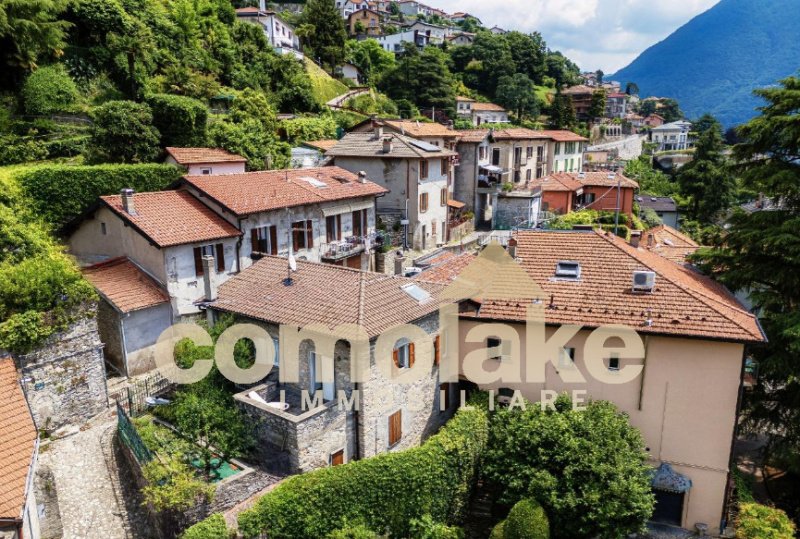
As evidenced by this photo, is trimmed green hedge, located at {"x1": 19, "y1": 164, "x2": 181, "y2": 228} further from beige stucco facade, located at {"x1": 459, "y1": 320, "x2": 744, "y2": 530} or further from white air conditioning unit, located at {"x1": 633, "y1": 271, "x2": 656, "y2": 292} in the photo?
white air conditioning unit, located at {"x1": 633, "y1": 271, "x2": 656, "y2": 292}

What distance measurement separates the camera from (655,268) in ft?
65.8

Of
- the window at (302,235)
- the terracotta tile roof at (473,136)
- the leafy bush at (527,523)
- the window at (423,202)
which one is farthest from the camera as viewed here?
the terracotta tile roof at (473,136)

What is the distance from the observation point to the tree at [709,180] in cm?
A: 5806

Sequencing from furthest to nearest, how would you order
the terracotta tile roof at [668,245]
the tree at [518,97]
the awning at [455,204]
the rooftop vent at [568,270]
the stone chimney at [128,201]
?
the tree at [518,97] < the awning at [455,204] < the terracotta tile roof at [668,245] < the stone chimney at [128,201] < the rooftop vent at [568,270]

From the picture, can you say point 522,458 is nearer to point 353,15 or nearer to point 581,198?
point 581,198

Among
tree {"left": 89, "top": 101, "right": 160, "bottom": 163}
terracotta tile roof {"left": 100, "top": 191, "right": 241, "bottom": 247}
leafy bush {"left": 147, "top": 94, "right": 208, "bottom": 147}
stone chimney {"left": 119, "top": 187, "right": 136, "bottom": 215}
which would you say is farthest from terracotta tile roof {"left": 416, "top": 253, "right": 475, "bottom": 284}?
leafy bush {"left": 147, "top": 94, "right": 208, "bottom": 147}

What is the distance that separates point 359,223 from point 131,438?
786 inches

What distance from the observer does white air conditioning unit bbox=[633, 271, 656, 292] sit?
62.0 ft

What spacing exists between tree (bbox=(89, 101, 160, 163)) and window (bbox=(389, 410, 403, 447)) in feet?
74.8

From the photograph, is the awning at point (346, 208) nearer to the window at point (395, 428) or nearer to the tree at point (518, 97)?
the window at point (395, 428)

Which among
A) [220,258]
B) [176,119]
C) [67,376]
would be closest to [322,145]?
[176,119]

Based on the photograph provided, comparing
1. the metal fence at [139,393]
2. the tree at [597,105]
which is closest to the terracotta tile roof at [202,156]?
the metal fence at [139,393]

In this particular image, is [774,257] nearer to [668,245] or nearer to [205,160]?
[668,245]

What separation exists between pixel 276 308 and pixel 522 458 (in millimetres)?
9691
